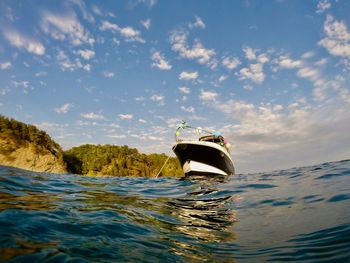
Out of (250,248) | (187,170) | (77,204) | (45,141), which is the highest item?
(45,141)

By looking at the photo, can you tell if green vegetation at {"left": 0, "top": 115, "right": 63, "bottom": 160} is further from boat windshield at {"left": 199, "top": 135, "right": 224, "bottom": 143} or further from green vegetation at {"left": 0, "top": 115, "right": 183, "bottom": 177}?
boat windshield at {"left": 199, "top": 135, "right": 224, "bottom": 143}

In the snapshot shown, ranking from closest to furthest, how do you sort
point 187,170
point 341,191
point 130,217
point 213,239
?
point 213,239, point 130,217, point 341,191, point 187,170

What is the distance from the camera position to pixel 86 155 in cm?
3297

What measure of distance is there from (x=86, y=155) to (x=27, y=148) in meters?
9.30

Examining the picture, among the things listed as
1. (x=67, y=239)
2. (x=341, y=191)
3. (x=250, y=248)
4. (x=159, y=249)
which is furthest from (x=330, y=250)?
(x=341, y=191)

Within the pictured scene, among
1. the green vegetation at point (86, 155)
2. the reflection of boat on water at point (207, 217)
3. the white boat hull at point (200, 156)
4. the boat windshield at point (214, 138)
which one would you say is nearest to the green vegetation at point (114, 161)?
the green vegetation at point (86, 155)

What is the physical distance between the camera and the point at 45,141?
85.5 feet

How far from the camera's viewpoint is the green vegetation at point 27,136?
2344cm

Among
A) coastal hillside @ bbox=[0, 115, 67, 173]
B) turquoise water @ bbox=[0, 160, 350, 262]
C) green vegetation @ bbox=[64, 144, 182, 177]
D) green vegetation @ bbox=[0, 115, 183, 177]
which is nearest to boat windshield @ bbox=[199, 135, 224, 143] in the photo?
green vegetation @ bbox=[0, 115, 183, 177]

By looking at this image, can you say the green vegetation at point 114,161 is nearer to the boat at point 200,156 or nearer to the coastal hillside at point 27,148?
the coastal hillside at point 27,148

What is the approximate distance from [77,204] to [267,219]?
4.12m

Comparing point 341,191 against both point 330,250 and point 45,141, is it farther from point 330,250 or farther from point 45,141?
point 45,141

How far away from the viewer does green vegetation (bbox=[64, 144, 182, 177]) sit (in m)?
31.4

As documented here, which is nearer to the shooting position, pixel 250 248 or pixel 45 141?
pixel 250 248
